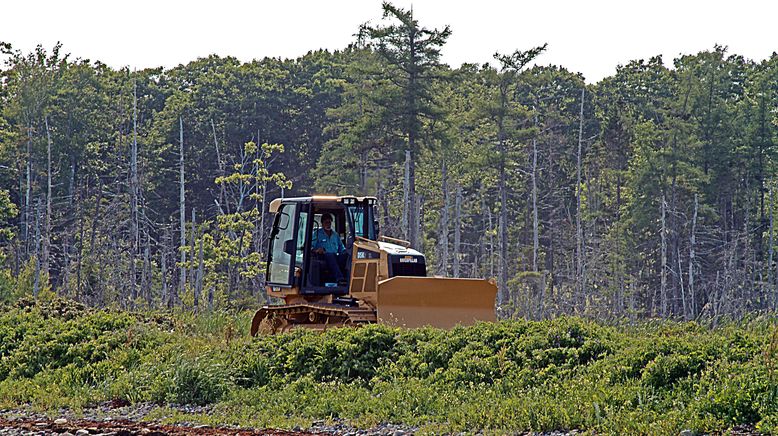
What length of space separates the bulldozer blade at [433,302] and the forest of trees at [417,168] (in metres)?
25.8

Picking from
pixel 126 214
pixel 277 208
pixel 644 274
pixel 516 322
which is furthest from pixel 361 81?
pixel 516 322

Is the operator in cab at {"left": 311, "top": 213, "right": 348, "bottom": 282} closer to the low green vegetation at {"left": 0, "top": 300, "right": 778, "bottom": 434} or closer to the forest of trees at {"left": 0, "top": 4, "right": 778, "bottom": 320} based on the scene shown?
the low green vegetation at {"left": 0, "top": 300, "right": 778, "bottom": 434}

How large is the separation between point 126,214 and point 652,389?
47260 millimetres

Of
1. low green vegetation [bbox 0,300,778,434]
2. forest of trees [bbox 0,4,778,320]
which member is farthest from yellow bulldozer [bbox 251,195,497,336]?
forest of trees [bbox 0,4,778,320]

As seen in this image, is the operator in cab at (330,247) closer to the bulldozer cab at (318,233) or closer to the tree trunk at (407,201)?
the bulldozer cab at (318,233)

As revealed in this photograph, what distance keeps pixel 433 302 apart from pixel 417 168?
133 ft

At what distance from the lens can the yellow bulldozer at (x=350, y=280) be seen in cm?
1572

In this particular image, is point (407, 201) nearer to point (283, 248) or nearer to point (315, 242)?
point (283, 248)

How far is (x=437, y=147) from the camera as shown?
45.2 metres

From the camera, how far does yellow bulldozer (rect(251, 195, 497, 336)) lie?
1572cm

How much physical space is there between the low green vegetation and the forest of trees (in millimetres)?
25026

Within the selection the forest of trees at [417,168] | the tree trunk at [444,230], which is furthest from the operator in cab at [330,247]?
the tree trunk at [444,230]

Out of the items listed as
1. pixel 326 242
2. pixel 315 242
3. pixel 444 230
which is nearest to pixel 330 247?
pixel 326 242

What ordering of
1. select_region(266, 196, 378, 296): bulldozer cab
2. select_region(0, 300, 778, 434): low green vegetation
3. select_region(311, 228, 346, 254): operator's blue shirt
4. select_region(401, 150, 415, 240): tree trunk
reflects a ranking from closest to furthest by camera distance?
select_region(0, 300, 778, 434): low green vegetation < select_region(266, 196, 378, 296): bulldozer cab < select_region(311, 228, 346, 254): operator's blue shirt < select_region(401, 150, 415, 240): tree trunk
